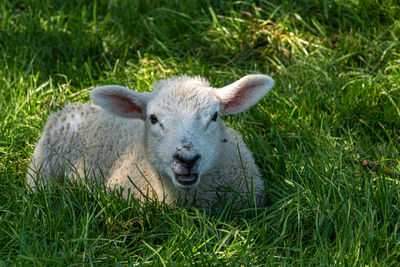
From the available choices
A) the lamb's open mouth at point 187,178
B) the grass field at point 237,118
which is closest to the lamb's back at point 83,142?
the grass field at point 237,118

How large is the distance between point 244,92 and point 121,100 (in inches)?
36.0

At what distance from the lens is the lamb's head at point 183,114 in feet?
12.7

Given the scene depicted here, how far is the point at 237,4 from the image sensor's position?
21.7 ft

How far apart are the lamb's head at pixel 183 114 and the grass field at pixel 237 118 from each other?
1.12ft

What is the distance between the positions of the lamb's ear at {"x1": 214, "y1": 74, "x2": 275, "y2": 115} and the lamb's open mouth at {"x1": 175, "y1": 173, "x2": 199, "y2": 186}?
754 mm

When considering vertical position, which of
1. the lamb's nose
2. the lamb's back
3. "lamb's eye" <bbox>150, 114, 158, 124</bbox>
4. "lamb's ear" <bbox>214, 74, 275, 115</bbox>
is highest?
"lamb's ear" <bbox>214, 74, 275, 115</bbox>

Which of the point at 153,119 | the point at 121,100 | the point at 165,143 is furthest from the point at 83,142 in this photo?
the point at 165,143

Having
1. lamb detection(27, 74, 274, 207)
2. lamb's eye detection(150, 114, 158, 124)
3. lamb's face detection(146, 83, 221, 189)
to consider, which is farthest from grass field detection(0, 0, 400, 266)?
lamb's eye detection(150, 114, 158, 124)

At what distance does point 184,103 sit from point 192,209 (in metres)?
0.73

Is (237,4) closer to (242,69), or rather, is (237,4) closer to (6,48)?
(242,69)

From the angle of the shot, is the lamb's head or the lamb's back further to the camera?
the lamb's back

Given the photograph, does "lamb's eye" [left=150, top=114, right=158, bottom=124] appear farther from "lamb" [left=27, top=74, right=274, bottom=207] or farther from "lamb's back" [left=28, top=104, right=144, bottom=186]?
"lamb's back" [left=28, top=104, right=144, bottom=186]

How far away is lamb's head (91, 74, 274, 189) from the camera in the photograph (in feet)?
12.7

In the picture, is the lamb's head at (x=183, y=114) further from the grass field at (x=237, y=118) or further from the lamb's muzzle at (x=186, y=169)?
the grass field at (x=237, y=118)
